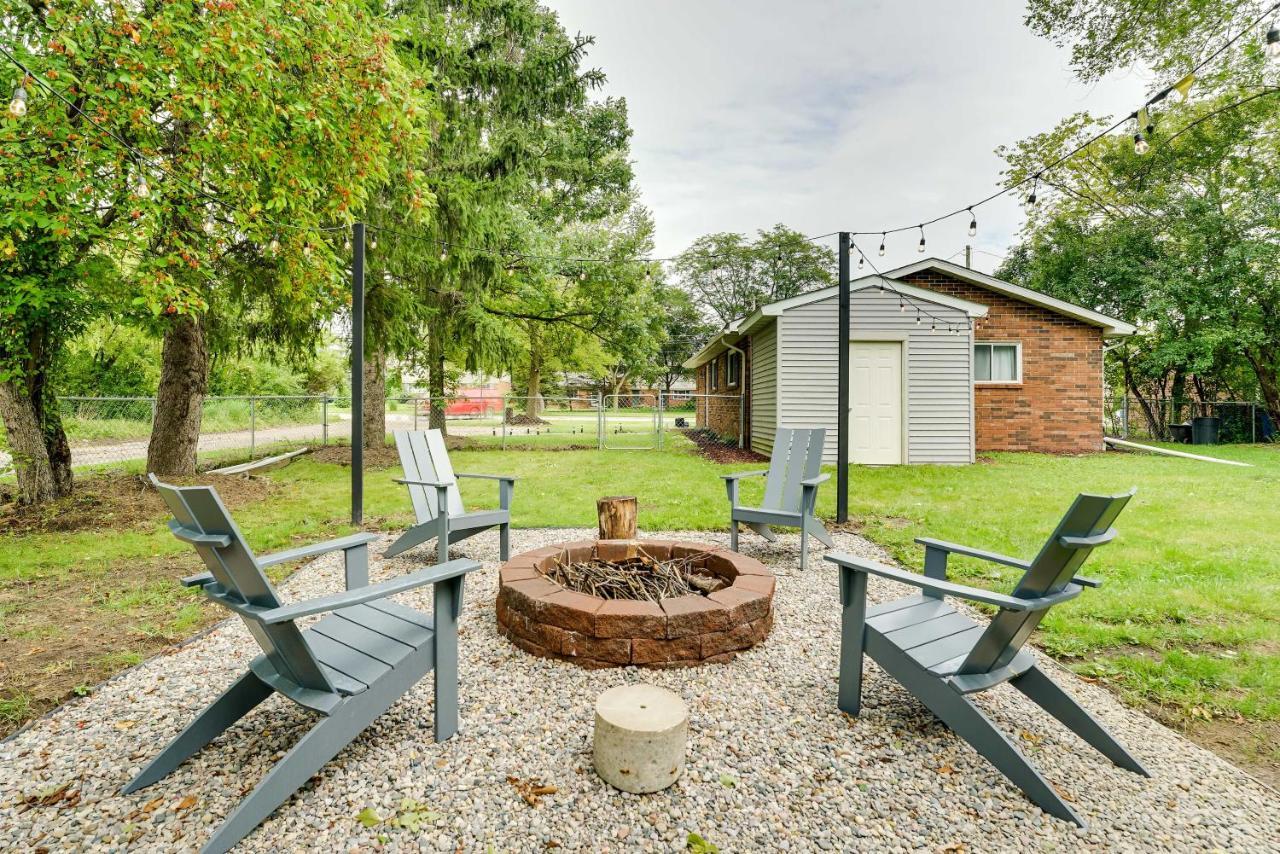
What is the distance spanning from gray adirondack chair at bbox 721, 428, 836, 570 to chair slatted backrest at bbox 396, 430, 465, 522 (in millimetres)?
2239

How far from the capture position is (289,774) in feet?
5.49

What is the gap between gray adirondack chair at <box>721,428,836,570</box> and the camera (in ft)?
14.3

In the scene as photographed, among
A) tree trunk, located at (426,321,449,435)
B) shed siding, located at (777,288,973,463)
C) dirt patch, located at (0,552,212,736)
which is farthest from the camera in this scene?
tree trunk, located at (426,321,449,435)

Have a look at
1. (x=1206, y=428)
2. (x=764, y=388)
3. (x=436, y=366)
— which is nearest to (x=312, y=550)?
(x=436, y=366)

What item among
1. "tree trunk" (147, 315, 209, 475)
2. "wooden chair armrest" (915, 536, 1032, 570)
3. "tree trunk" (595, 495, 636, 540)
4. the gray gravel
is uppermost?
"tree trunk" (147, 315, 209, 475)

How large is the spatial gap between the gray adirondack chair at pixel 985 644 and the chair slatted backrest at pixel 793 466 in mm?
1993

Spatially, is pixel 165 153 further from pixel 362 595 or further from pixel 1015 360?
pixel 1015 360

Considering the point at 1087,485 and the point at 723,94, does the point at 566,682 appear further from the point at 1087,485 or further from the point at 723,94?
the point at 723,94

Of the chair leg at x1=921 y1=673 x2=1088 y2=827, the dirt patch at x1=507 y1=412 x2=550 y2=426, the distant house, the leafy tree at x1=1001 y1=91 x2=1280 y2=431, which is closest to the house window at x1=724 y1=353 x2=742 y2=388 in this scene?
the distant house

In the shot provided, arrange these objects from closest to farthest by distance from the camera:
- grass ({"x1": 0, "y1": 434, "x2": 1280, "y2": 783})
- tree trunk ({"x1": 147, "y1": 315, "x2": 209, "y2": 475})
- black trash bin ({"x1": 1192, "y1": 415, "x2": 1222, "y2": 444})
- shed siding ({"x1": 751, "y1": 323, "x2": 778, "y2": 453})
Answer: grass ({"x1": 0, "y1": 434, "x2": 1280, "y2": 783}) → tree trunk ({"x1": 147, "y1": 315, "x2": 209, "y2": 475}) → shed siding ({"x1": 751, "y1": 323, "x2": 778, "y2": 453}) → black trash bin ({"x1": 1192, "y1": 415, "x2": 1222, "y2": 444})

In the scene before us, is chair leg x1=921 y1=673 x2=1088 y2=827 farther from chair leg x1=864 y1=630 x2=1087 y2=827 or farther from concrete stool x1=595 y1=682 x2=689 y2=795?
concrete stool x1=595 y1=682 x2=689 y2=795

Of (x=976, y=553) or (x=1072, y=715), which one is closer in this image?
(x=1072, y=715)

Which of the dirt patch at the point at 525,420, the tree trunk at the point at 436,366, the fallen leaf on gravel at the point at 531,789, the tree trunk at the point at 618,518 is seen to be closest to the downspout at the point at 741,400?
the tree trunk at the point at 436,366

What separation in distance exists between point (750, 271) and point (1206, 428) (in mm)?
25540
